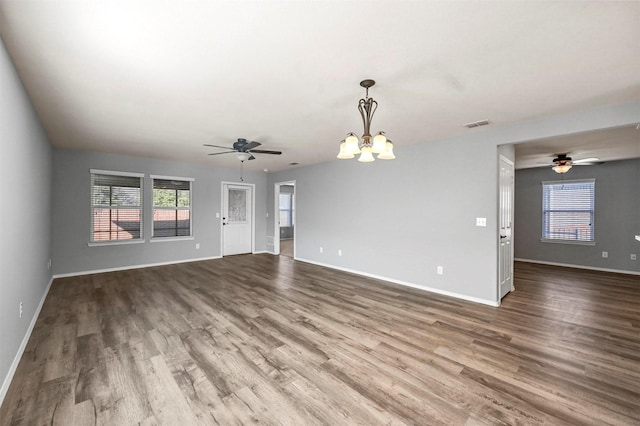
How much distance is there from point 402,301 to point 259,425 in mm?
A: 2807

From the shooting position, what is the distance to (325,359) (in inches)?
95.0

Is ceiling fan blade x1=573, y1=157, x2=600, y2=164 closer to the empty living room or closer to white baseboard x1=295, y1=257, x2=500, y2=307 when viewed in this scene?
the empty living room

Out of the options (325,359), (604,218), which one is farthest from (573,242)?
(325,359)

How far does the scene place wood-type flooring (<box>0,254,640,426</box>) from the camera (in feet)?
5.86

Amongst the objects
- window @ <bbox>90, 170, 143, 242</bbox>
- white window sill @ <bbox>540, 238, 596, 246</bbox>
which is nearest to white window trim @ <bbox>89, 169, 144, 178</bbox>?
A: window @ <bbox>90, 170, 143, 242</bbox>

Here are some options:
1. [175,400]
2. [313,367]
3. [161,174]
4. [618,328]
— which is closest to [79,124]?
[161,174]

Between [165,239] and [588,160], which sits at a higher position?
[588,160]

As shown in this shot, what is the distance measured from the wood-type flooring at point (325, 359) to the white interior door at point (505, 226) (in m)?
0.29

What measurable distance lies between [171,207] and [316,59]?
5.81 metres

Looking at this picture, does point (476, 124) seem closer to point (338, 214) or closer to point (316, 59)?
point (316, 59)

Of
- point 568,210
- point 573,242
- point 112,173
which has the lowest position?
point 573,242

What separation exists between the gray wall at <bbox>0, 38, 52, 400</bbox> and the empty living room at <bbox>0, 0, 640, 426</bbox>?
4 centimetres

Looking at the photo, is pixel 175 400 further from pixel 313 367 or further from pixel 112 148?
pixel 112 148

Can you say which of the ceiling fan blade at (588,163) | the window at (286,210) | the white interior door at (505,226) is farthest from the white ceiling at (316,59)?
the window at (286,210)
